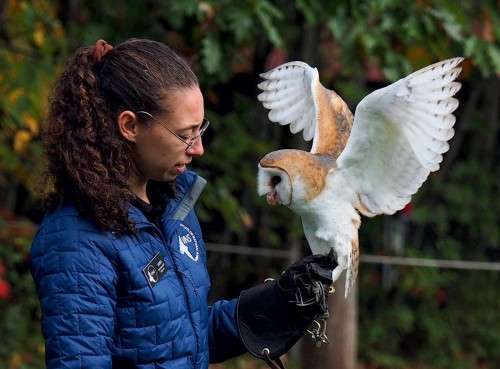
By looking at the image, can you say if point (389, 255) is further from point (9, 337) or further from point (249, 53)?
point (9, 337)

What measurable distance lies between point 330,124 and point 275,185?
0.87 ft

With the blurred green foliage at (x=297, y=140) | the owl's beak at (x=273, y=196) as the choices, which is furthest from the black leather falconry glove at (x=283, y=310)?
the blurred green foliage at (x=297, y=140)

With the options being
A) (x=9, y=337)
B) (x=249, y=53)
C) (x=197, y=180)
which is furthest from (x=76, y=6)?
(x=197, y=180)

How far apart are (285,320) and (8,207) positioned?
4.09 metres

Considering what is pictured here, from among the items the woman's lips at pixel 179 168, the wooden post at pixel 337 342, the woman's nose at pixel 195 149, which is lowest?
the wooden post at pixel 337 342

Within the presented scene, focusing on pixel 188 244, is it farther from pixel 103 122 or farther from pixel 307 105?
pixel 307 105

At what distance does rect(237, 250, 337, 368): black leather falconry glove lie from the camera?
1.96 metres

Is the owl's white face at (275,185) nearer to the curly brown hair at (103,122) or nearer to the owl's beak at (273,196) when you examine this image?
the owl's beak at (273,196)

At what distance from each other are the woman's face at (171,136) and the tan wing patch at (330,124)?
0.32m

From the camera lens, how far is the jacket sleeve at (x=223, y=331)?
2.13 m

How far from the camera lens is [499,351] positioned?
6340 millimetres

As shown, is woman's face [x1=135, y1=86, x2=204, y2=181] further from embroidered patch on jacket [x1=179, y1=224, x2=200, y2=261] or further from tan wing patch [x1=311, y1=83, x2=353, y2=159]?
tan wing patch [x1=311, y1=83, x2=353, y2=159]

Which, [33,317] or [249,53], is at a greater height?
[249,53]

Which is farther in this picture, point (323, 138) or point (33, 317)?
point (33, 317)
